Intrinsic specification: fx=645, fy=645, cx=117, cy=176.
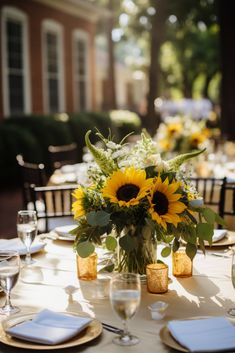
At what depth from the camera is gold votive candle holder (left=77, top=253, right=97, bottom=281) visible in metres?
3.17

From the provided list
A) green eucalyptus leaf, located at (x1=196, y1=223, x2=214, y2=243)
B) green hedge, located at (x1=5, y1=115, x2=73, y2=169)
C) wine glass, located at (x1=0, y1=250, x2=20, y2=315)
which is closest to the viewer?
wine glass, located at (x1=0, y1=250, x2=20, y2=315)

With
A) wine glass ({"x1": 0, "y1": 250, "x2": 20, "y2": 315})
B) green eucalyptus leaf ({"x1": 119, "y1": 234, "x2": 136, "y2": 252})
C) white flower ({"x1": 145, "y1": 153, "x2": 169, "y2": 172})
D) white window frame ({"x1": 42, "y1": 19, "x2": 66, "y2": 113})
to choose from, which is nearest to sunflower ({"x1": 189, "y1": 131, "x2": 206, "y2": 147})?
white flower ({"x1": 145, "y1": 153, "x2": 169, "y2": 172})

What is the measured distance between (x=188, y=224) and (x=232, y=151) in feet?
22.6

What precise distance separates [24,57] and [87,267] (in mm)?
14002

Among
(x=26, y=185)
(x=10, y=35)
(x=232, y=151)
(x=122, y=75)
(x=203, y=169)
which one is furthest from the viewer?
(x=122, y=75)

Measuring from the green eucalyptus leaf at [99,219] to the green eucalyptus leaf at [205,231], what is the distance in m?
0.44

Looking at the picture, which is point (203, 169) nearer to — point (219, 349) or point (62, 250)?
point (62, 250)

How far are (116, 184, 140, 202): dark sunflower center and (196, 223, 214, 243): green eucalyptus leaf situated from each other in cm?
36

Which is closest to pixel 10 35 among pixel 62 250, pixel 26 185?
pixel 26 185

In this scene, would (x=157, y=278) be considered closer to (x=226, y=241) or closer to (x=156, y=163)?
(x=156, y=163)

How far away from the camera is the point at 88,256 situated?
116 inches

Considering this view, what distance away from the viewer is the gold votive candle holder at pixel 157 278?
291 centimetres

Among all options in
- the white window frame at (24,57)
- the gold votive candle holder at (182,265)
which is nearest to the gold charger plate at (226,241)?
the gold votive candle holder at (182,265)

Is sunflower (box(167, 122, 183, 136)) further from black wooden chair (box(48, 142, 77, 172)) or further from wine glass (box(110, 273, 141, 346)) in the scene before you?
wine glass (box(110, 273, 141, 346))
